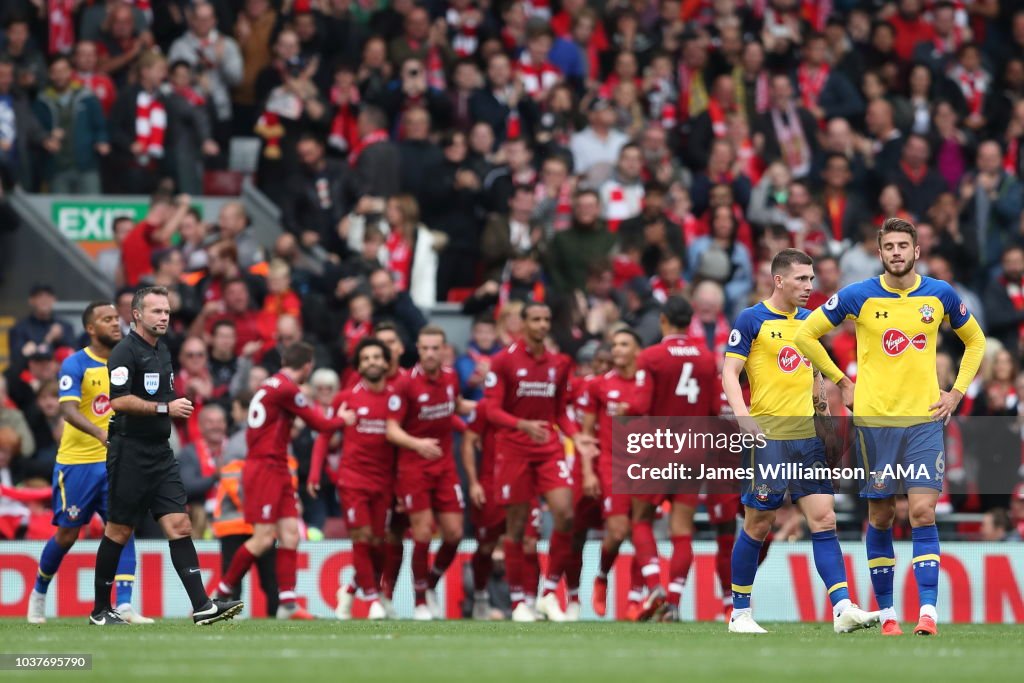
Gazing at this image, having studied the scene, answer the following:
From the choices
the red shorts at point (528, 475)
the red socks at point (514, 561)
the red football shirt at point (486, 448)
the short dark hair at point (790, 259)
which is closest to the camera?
the short dark hair at point (790, 259)

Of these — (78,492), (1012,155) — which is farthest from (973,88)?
(78,492)

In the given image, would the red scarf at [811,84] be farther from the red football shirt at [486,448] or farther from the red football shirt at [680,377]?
the red football shirt at [680,377]

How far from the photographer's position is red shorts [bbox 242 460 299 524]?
1628 centimetres

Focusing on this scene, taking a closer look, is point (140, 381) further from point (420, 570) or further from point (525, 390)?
point (420, 570)

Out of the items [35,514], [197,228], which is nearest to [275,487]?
[35,514]

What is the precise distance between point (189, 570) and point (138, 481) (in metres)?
0.75

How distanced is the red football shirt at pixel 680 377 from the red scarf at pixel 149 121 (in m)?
8.09

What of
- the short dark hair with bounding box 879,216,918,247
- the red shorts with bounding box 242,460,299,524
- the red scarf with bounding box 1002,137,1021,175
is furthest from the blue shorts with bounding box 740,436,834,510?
the red scarf with bounding box 1002,137,1021,175

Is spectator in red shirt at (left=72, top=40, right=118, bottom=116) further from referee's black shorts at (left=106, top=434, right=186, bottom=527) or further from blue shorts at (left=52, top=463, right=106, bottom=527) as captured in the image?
referee's black shorts at (left=106, top=434, right=186, bottom=527)

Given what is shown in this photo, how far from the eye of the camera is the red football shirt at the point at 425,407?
54.8ft

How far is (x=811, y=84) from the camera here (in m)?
25.3

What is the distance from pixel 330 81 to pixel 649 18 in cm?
527

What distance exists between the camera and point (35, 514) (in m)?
18.0

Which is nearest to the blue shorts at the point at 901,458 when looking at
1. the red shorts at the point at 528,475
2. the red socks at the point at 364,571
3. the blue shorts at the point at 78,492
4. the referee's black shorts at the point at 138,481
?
the red shorts at the point at 528,475
